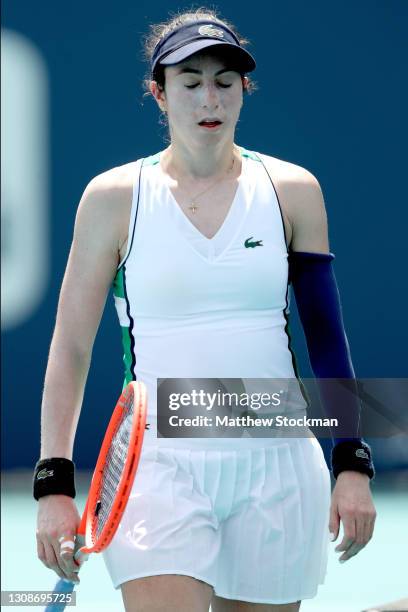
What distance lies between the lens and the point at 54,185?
716cm

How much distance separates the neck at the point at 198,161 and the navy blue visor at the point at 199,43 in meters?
0.18

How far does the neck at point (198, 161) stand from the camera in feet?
10.1

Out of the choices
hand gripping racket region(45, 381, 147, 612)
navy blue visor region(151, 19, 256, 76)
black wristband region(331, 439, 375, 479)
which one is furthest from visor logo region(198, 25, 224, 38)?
black wristband region(331, 439, 375, 479)

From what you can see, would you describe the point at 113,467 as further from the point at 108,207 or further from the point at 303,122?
the point at 303,122

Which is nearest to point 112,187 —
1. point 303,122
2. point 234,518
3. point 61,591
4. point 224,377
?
point 224,377

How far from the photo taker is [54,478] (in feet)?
9.45

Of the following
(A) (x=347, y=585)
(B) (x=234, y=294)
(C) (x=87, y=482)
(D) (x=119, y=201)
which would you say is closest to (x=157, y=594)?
(B) (x=234, y=294)

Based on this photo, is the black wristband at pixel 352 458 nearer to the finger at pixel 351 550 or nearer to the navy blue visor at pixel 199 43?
the finger at pixel 351 550

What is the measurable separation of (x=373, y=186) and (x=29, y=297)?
183 cm

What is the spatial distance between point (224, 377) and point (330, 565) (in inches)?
120

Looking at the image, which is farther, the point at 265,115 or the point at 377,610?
the point at 265,115

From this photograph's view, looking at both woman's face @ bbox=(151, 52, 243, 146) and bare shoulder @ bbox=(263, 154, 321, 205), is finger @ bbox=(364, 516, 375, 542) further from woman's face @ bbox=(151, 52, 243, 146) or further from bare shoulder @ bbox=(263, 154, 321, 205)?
woman's face @ bbox=(151, 52, 243, 146)

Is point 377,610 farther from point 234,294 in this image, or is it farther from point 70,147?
point 70,147

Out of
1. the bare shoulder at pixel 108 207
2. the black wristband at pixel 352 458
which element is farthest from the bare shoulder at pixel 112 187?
the black wristband at pixel 352 458
